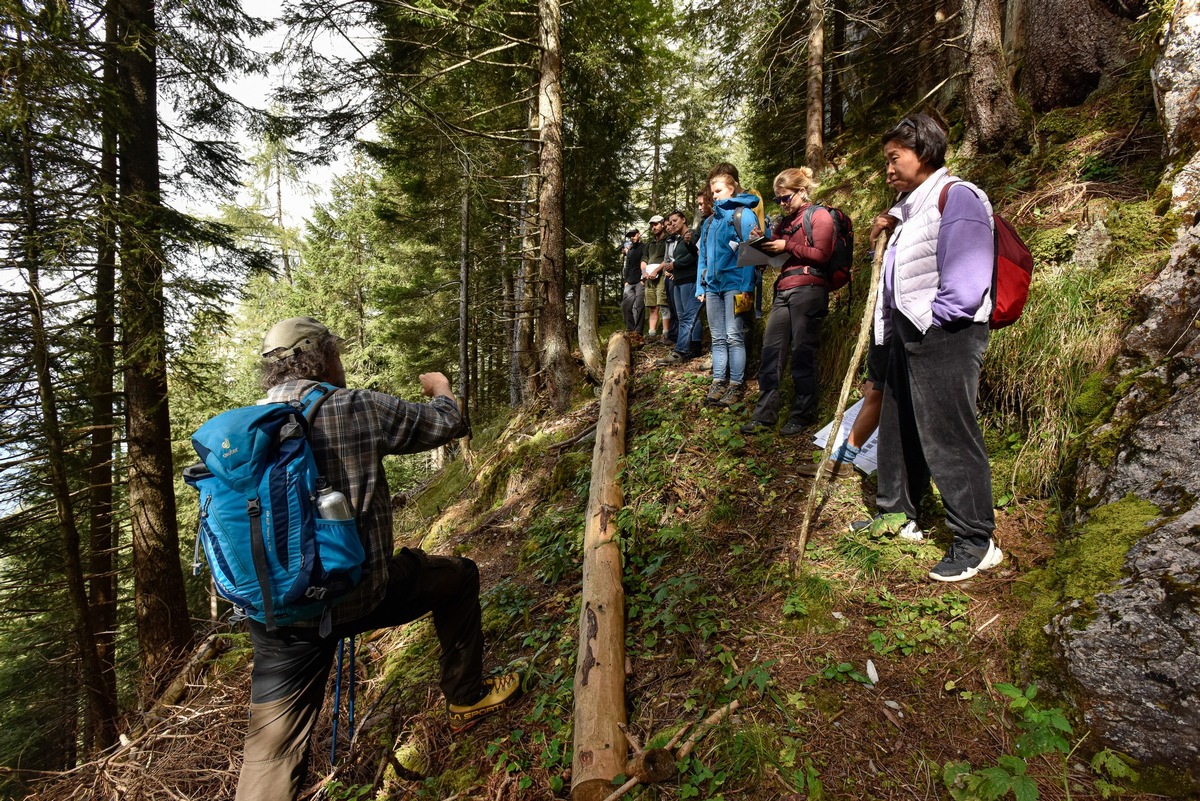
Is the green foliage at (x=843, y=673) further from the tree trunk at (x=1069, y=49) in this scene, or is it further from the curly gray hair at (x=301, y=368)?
the tree trunk at (x=1069, y=49)

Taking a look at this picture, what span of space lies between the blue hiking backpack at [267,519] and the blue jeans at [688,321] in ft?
18.0

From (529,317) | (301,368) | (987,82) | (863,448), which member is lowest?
(863,448)

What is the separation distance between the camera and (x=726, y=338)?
5117mm

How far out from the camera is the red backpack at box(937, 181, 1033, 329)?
2.51m

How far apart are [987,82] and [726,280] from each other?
318 cm

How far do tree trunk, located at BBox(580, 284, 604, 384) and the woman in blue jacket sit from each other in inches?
103

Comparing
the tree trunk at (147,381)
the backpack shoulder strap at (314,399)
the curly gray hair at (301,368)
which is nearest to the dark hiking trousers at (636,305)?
the tree trunk at (147,381)

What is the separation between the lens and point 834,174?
964cm

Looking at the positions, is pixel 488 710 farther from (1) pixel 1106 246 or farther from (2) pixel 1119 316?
(1) pixel 1106 246

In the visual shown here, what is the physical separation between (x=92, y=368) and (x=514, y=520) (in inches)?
206

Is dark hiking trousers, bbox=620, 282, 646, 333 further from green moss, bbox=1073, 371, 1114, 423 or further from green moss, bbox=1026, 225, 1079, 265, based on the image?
green moss, bbox=1073, 371, 1114, 423

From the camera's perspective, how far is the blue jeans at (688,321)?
269 inches

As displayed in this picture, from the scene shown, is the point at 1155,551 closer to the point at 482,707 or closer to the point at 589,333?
the point at 482,707

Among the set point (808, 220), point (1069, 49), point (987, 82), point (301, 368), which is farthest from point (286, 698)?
point (1069, 49)
